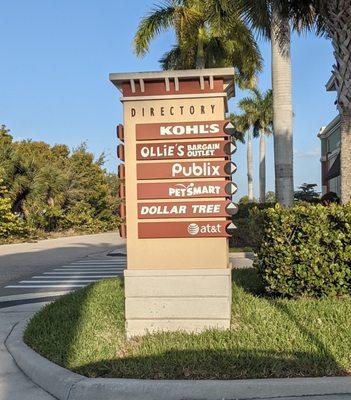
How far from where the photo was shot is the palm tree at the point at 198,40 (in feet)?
80.7

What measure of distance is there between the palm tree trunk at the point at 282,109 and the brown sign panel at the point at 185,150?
8152mm

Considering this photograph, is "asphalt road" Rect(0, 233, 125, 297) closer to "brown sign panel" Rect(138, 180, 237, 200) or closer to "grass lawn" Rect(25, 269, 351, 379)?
"grass lawn" Rect(25, 269, 351, 379)

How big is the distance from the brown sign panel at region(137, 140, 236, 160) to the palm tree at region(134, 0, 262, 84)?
1840 centimetres

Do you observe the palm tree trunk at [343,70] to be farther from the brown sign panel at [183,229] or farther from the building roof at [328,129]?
the building roof at [328,129]

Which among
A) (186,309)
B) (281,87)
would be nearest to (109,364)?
(186,309)

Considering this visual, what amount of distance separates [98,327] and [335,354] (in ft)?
9.04

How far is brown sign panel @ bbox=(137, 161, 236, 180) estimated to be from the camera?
593 cm

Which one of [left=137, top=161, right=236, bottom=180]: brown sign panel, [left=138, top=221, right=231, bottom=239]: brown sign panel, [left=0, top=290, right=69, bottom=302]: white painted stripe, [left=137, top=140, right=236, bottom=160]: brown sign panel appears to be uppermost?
[left=137, top=140, right=236, bottom=160]: brown sign panel

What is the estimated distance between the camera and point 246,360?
4.88 m

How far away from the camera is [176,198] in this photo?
599 cm

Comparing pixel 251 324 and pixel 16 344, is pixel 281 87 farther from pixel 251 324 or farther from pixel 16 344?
pixel 16 344

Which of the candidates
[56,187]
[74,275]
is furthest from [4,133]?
[74,275]

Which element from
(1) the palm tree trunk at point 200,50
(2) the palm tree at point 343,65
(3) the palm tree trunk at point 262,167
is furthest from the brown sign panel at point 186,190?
(3) the palm tree trunk at point 262,167

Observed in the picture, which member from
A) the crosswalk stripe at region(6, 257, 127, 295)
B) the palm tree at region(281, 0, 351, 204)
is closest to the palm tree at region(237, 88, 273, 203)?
the crosswalk stripe at region(6, 257, 127, 295)
